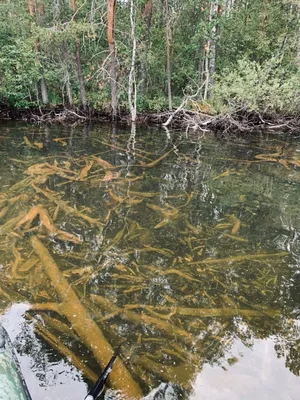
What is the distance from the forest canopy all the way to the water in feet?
19.2

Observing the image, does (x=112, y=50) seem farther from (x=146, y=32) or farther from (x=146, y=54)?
(x=146, y=32)

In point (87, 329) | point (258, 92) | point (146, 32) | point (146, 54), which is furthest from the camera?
point (146, 32)

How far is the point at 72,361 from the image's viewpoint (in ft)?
10.6

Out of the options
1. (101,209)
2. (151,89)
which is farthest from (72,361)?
(151,89)

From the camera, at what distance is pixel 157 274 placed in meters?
4.62

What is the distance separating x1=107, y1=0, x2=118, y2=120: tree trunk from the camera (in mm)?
12922

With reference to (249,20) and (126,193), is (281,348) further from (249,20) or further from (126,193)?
(249,20)

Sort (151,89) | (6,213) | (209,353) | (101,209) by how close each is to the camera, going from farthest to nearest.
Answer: (151,89) < (101,209) < (6,213) < (209,353)

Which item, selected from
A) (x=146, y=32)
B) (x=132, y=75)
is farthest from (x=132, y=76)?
(x=146, y=32)

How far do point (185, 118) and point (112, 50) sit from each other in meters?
4.05

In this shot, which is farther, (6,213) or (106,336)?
(6,213)

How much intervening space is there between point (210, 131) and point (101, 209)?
9066mm

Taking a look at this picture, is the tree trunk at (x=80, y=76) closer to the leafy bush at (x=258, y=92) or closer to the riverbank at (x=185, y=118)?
the riverbank at (x=185, y=118)

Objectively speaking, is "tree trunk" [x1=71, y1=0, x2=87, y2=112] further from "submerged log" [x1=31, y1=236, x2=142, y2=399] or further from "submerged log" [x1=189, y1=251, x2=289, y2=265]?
"submerged log" [x1=189, y1=251, x2=289, y2=265]
